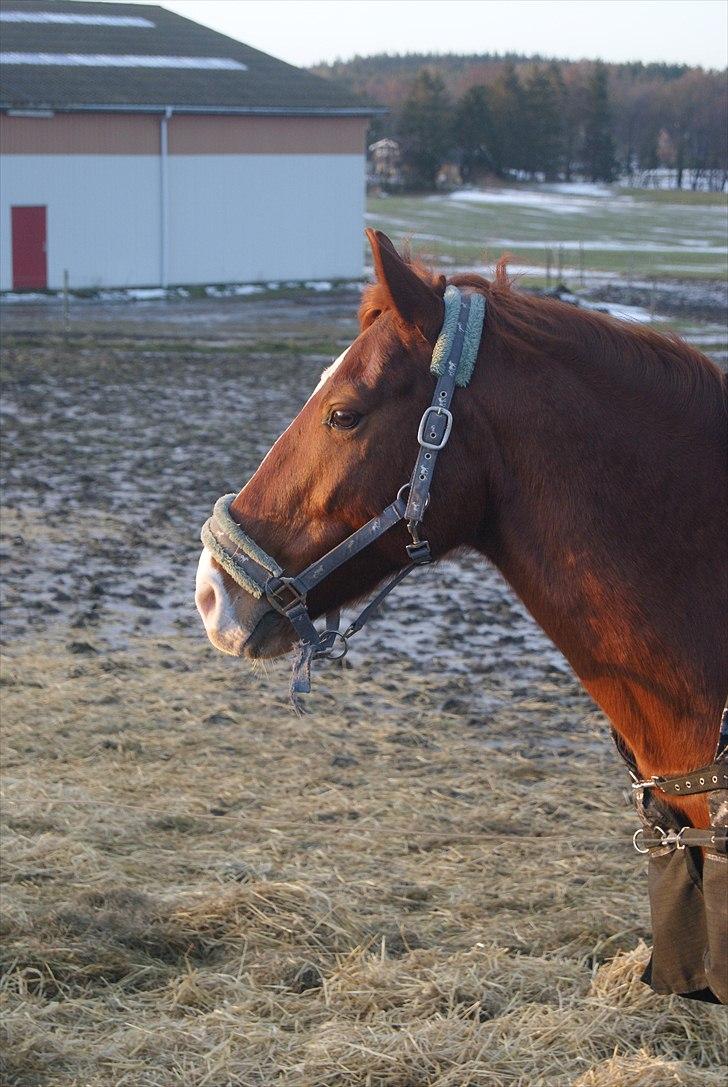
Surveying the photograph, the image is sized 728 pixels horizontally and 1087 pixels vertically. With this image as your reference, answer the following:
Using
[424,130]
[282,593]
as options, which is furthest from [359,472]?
[424,130]

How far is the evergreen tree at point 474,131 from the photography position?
120ft

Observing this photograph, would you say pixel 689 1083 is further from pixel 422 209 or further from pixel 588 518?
pixel 422 209

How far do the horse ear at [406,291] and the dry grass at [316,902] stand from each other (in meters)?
1.90

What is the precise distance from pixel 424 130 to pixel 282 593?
144ft

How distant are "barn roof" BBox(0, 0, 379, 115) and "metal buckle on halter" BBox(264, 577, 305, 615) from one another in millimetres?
25812

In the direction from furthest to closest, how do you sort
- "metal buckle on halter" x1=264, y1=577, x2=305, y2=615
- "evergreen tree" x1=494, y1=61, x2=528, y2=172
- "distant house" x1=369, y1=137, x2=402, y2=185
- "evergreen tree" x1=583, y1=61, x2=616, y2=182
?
"distant house" x1=369, y1=137, x2=402, y2=185, "evergreen tree" x1=494, y1=61, x2=528, y2=172, "evergreen tree" x1=583, y1=61, x2=616, y2=182, "metal buckle on halter" x1=264, y1=577, x2=305, y2=615

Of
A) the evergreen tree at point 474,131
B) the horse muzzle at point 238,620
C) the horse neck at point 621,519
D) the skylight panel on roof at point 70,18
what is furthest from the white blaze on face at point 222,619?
the evergreen tree at point 474,131

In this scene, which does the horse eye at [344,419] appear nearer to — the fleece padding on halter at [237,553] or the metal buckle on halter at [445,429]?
the metal buckle on halter at [445,429]

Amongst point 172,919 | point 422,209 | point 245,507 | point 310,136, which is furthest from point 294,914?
point 422,209

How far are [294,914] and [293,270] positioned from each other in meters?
26.4

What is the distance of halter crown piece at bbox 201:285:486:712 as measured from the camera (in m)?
2.08

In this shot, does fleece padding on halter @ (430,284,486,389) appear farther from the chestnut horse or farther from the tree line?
the tree line

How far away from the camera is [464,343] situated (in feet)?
6.91

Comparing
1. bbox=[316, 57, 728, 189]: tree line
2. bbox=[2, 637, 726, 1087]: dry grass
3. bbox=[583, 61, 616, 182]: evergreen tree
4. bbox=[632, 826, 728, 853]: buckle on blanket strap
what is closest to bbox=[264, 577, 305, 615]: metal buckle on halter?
bbox=[632, 826, 728, 853]: buckle on blanket strap
